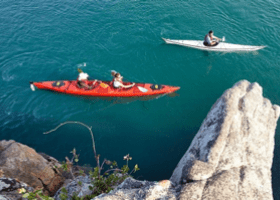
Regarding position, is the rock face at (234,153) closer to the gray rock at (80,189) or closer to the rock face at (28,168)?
the gray rock at (80,189)

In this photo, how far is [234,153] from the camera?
5.76 meters

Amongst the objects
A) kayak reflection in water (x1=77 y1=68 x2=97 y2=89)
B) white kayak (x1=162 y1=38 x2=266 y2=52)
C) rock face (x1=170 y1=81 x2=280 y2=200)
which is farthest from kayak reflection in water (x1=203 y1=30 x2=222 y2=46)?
kayak reflection in water (x1=77 y1=68 x2=97 y2=89)

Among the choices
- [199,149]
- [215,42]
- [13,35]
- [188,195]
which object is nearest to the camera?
[188,195]

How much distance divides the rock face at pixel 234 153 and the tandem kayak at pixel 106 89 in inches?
148

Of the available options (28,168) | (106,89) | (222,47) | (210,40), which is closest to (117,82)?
(106,89)

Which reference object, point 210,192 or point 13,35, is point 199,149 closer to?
point 210,192

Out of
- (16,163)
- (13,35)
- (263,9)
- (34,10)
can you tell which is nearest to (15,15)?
(34,10)

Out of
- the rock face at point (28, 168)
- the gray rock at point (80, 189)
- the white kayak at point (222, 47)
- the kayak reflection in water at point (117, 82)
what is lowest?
the rock face at point (28, 168)

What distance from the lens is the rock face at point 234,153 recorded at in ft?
14.7

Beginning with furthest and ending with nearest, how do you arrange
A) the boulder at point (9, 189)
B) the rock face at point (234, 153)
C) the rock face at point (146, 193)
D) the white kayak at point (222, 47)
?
the white kayak at point (222, 47)
the boulder at point (9, 189)
the rock face at point (234, 153)
the rock face at point (146, 193)

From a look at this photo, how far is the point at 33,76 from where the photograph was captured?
38.6ft

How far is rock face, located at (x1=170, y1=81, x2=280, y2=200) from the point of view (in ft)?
14.7

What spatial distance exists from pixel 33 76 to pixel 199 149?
1077 cm

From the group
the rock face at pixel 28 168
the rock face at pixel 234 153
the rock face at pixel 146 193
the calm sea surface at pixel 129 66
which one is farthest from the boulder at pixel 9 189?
the rock face at pixel 234 153
